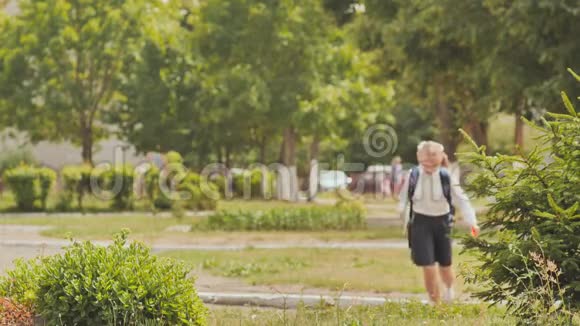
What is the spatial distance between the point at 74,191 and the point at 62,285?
909 inches

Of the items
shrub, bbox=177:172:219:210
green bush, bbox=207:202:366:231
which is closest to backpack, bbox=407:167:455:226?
green bush, bbox=207:202:366:231

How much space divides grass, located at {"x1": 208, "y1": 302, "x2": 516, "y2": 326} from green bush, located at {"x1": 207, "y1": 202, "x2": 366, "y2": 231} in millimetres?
12909

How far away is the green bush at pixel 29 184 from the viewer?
28797 millimetres

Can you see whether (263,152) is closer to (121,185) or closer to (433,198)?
(121,185)

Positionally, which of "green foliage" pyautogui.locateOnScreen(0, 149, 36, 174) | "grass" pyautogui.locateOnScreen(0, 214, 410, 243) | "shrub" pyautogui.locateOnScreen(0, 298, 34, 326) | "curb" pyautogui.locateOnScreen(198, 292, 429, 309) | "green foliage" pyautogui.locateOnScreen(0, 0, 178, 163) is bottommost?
"curb" pyautogui.locateOnScreen(198, 292, 429, 309)

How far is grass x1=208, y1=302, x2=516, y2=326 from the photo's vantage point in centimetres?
780

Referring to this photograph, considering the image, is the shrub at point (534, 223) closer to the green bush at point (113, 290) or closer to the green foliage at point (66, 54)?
the green bush at point (113, 290)

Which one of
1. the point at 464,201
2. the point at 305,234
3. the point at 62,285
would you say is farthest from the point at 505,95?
the point at 62,285

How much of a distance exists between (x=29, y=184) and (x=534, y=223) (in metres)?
23.2

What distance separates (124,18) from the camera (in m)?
37.1

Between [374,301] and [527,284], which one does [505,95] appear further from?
[527,284]

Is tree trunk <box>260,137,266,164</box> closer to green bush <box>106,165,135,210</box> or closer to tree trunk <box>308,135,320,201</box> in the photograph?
tree trunk <box>308,135,320,201</box>

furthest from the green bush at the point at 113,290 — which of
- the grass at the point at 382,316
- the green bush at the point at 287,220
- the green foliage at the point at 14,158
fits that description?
the green foliage at the point at 14,158

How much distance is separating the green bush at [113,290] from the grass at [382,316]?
0.98 metres
